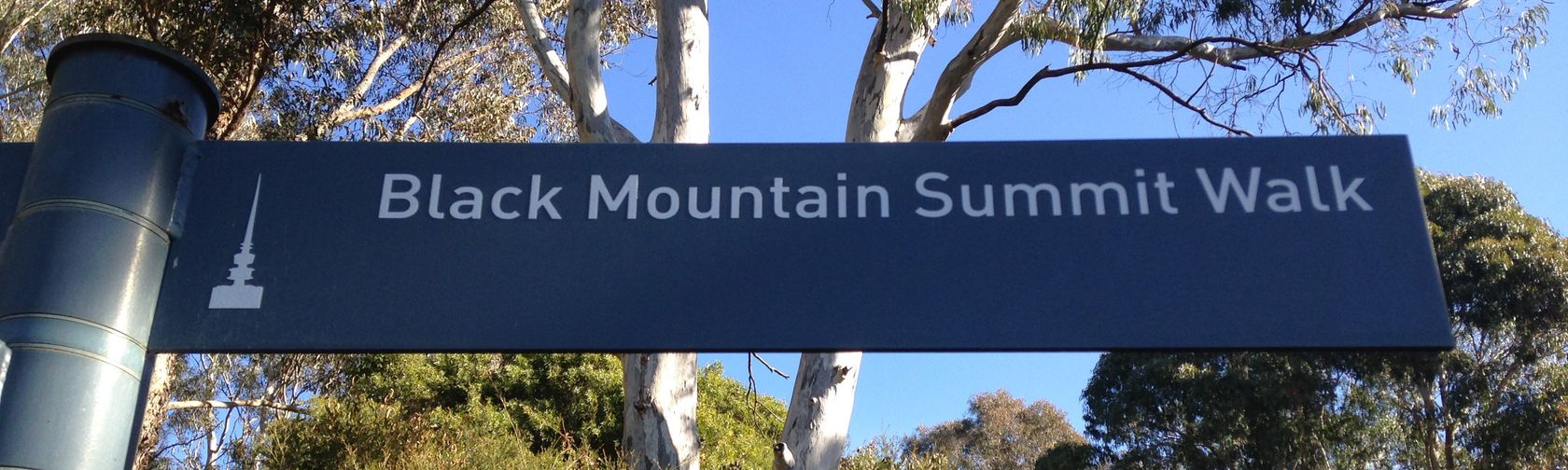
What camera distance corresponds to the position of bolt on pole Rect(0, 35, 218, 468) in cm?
183

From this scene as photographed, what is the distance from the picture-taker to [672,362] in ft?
26.0

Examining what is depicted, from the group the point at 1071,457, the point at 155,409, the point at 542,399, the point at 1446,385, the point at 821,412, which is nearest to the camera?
the point at 821,412

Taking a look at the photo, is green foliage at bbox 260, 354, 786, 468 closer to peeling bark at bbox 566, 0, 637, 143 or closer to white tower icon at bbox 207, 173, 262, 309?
peeling bark at bbox 566, 0, 637, 143

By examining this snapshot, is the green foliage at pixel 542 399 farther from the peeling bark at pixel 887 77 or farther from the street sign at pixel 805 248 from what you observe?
the street sign at pixel 805 248

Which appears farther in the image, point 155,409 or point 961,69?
point 155,409

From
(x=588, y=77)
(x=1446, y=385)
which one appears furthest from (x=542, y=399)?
(x=1446, y=385)

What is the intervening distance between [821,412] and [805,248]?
530 cm

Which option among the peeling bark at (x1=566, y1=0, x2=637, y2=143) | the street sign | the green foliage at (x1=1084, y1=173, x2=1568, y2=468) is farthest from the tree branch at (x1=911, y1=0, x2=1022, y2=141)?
the green foliage at (x1=1084, y1=173, x2=1568, y2=468)

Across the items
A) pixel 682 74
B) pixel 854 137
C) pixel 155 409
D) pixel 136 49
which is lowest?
pixel 136 49

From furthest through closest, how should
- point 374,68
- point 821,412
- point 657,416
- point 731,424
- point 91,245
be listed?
point 731,424 → point 374,68 → point 657,416 → point 821,412 → point 91,245

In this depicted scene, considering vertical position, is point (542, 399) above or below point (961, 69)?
below

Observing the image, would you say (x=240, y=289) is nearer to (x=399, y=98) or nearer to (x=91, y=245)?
(x=91, y=245)

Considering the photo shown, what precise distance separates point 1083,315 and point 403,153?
1.18 meters

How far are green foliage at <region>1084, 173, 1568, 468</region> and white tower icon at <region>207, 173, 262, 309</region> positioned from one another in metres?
16.5
